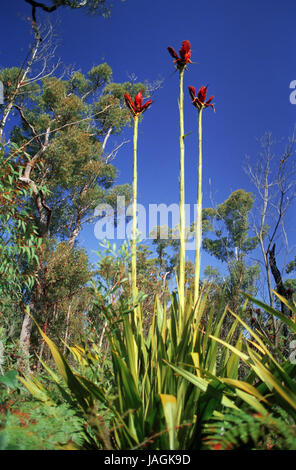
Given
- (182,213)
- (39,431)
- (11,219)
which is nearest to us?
(39,431)

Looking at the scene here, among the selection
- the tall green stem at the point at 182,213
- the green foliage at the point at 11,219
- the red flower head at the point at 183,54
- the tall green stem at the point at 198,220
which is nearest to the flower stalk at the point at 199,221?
the tall green stem at the point at 198,220

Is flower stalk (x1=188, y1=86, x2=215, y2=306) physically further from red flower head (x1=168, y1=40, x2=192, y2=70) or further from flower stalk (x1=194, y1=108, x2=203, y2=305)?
red flower head (x1=168, y1=40, x2=192, y2=70)

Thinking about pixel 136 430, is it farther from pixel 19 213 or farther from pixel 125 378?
pixel 19 213

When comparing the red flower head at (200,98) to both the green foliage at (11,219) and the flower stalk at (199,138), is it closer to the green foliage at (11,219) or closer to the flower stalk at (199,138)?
the flower stalk at (199,138)

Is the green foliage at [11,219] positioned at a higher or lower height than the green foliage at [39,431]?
higher

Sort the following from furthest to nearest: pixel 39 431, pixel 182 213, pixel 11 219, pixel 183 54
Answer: pixel 11 219 < pixel 183 54 < pixel 182 213 < pixel 39 431

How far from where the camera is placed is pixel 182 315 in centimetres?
168

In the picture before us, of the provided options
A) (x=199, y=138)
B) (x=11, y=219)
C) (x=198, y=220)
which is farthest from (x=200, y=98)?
(x=11, y=219)

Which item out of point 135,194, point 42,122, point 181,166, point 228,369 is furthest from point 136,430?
point 42,122

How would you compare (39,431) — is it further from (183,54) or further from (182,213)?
(183,54)

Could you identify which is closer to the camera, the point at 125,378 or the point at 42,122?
the point at 125,378

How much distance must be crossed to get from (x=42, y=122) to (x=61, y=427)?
12194 millimetres

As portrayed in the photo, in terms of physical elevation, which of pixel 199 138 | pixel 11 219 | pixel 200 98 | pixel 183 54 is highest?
pixel 183 54

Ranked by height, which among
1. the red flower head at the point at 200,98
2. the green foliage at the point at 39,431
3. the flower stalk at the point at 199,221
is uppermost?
the red flower head at the point at 200,98
